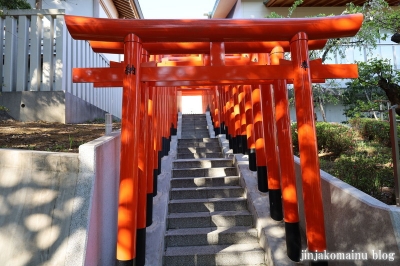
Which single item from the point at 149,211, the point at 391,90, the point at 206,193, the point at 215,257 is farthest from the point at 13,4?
the point at 391,90

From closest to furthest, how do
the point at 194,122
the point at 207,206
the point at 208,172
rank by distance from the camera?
the point at 207,206, the point at 208,172, the point at 194,122

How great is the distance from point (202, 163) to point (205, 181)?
0.68m

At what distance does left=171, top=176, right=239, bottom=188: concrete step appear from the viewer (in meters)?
5.38

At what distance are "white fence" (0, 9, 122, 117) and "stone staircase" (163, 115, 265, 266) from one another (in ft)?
14.4

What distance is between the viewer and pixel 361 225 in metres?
2.60

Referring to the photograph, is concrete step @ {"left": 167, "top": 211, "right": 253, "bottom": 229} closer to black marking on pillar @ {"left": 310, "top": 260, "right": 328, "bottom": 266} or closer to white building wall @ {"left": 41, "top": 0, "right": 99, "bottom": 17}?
black marking on pillar @ {"left": 310, "top": 260, "right": 328, "bottom": 266}

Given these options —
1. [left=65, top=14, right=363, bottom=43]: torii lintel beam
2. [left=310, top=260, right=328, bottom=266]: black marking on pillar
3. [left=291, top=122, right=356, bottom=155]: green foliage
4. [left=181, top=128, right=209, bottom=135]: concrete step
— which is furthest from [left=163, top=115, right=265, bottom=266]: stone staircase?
[left=181, top=128, right=209, bottom=135]: concrete step

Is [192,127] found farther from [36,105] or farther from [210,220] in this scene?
[210,220]

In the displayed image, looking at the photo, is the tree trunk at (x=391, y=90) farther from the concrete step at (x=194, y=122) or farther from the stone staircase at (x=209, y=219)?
the concrete step at (x=194, y=122)

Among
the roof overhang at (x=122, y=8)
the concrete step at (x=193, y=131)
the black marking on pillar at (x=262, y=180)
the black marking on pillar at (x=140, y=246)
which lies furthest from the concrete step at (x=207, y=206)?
the roof overhang at (x=122, y=8)

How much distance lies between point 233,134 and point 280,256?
12.4 feet

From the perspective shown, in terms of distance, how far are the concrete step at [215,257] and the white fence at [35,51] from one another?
5715 mm

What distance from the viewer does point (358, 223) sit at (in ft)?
8.64

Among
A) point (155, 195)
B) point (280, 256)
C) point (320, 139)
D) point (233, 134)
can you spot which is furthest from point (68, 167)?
point (320, 139)
